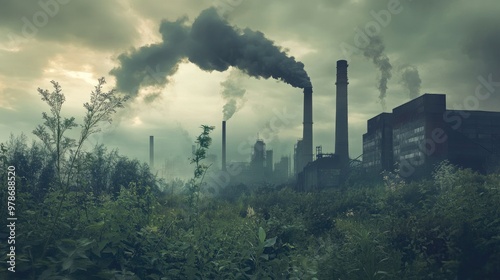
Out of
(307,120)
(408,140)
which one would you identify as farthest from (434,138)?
(307,120)

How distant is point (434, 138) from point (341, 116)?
9.05m

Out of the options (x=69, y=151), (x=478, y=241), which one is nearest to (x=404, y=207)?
(x=478, y=241)

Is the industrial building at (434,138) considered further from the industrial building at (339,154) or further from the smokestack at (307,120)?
the smokestack at (307,120)

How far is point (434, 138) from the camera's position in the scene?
2564 cm

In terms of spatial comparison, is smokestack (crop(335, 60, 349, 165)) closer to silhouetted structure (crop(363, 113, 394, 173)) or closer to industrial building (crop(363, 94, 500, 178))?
silhouetted structure (crop(363, 113, 394, 173))

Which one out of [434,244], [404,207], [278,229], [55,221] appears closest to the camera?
[55,221]

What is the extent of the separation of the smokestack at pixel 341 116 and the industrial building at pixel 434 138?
3.51 m

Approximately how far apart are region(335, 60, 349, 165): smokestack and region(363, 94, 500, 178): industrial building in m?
3.51

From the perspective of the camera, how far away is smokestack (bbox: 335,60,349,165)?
108 feet

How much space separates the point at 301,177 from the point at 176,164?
145ft

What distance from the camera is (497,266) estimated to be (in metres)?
4.85

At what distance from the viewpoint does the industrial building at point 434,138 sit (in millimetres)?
25641

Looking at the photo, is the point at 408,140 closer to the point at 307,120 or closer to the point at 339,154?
the point at 339,154

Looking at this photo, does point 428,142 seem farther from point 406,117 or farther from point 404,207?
point 404,207
